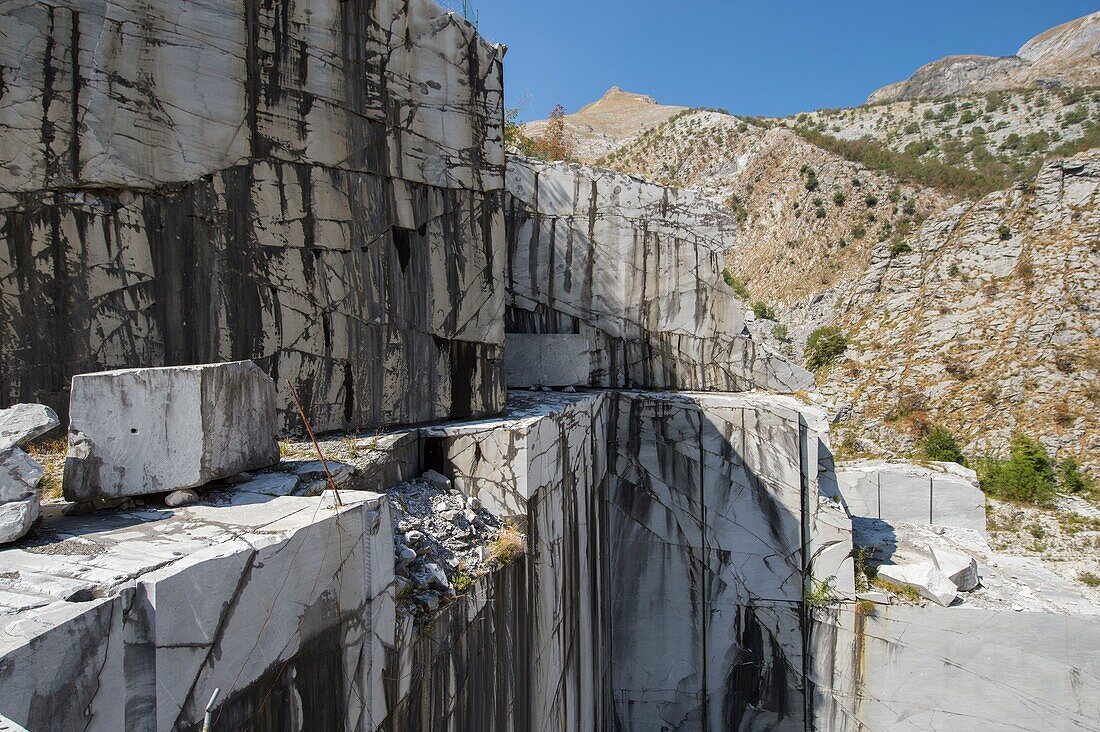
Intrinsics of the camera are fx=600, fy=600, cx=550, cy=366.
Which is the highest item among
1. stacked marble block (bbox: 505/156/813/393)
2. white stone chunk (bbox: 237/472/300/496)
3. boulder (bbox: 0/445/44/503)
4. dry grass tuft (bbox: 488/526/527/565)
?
stacked marble block (bbox: 505/156/813/393)

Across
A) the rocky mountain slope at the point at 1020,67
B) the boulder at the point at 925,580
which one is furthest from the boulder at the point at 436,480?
the rocky mountain slope at the point at 1020,67

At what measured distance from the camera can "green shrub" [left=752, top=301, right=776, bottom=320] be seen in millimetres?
23802

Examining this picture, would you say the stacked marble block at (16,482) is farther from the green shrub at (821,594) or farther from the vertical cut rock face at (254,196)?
the green shrub at (821,594)

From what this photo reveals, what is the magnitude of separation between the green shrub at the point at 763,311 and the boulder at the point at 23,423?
76.2 ft

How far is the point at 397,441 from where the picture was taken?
4.45m

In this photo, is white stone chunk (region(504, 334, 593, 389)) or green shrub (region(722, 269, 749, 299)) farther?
green shrub (region(722, 269, 749, 299))

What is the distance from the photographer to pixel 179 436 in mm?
2748

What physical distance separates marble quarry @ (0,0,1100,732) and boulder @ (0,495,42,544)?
0.05ft

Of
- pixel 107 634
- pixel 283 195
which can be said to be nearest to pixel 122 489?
pixel 107 634

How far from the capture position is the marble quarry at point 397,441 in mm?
2289

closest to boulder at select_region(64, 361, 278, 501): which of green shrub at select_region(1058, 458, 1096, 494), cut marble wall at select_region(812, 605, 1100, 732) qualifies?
cut marble wall at select_region(812, 605, 1100, 732)

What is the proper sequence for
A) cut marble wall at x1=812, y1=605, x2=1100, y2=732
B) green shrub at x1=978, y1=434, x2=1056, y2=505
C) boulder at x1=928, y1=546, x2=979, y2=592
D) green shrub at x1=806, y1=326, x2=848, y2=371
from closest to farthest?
cut marble wall at x1=812, y1=605, x2=1100, y2=732 < boulder at x1=928, y1=546, x2=979, y2=592 < green shrub at x1=978, y1=434, x2=1056, y2=505 < green shrub at x1=806, y1=326, x2=848, y2=371

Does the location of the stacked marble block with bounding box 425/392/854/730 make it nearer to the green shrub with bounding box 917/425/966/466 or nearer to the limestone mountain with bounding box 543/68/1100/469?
the limestone mountain with bounding box 543/68/1100/469

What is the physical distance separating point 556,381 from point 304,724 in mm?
6445
